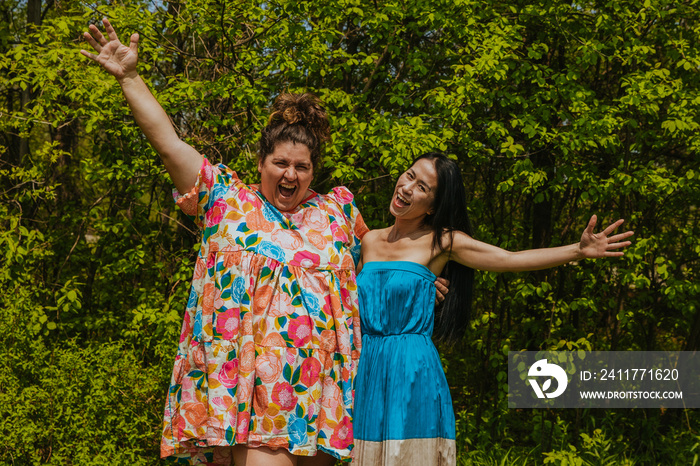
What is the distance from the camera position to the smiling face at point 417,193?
2.72 meters

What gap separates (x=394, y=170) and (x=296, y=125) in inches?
68.3

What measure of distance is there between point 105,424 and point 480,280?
2.70 meters

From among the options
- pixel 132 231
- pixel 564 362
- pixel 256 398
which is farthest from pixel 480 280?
pixel 256 398

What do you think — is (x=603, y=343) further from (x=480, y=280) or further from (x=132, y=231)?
(x=132, y=231)

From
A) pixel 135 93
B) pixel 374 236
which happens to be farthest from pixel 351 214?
pixel 135 93

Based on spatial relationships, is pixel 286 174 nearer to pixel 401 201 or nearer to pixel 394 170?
pixel 401 201

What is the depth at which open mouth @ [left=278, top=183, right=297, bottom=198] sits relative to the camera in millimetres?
2373

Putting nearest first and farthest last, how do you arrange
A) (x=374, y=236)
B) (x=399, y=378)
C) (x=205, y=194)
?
(x=205, y=194)
(x=399, y=378)
(x=374, y=236)

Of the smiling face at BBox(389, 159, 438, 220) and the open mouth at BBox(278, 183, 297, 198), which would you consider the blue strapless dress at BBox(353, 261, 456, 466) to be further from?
the open mouth at BBox(278, 183, 297, 198)

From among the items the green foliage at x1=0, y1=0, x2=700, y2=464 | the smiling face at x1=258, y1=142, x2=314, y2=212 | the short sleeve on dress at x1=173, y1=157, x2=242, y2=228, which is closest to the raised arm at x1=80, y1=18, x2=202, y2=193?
the short sleeve on dress at x1=173, y1=157, x2=242, y2=228

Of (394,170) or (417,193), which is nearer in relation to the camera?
(417,193)

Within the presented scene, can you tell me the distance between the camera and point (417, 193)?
272cm

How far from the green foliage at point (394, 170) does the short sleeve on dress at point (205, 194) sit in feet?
6.03

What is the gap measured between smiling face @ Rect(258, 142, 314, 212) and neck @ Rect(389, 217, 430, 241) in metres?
0.56
